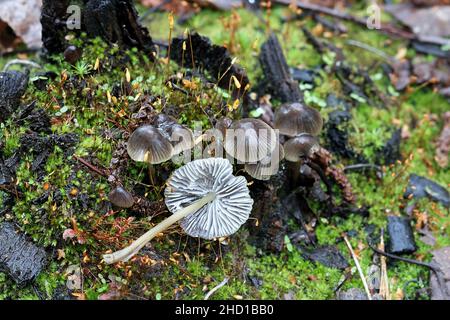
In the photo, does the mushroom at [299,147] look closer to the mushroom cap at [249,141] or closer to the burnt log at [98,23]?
the mushroom cap at [249,141]

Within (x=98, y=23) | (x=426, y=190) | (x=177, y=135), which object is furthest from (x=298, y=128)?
(x=98, y=23)

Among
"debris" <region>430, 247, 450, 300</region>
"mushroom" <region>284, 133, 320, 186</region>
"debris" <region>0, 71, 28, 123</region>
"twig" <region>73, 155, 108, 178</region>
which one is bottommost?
"debris" <region>430, 247, 450, 300</region>

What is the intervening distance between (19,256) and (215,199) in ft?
4.50

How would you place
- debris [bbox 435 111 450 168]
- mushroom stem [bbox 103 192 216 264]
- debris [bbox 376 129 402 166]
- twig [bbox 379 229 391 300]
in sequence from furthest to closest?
debris [bbox 435 111 450 168] → debris [bbox 376 129 402 166] → twig [bbox 379 229 391 300] → mushroom stem [bbox 103 192 216 264]

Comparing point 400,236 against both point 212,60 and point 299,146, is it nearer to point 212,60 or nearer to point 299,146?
point 299,146

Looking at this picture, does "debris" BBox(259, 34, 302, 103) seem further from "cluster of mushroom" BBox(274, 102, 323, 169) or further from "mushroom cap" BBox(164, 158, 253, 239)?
"mushroom cap" BBox(164, 158, 253, 239)

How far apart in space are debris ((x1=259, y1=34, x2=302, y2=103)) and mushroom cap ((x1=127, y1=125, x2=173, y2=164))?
5.10 ft

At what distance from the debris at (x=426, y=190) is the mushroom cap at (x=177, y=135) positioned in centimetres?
218

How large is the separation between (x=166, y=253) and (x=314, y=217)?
138cm

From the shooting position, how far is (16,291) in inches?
126

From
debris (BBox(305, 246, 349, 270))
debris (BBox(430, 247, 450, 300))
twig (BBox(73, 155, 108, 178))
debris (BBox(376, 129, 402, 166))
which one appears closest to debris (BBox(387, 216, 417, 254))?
debris (BBox(430, 247, 450, 300))

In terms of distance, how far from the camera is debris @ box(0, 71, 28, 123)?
361 cm
